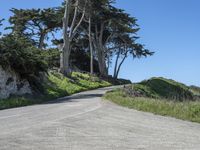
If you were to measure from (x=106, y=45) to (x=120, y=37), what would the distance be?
3974 millimetres

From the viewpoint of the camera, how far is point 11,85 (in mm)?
28188

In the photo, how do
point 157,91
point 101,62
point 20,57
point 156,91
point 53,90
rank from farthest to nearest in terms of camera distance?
1. point 101,62
2. point 157,91
3. point 156,91
4. point 53,90
5. point 20,57

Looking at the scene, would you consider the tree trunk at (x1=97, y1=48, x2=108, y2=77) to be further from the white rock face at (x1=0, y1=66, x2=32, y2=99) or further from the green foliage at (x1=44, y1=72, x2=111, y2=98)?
the white rock face at (x1=0, y1=66, x2=32, y2=99)

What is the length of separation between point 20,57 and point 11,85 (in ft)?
6.67

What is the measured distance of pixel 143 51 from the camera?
65.1 metres

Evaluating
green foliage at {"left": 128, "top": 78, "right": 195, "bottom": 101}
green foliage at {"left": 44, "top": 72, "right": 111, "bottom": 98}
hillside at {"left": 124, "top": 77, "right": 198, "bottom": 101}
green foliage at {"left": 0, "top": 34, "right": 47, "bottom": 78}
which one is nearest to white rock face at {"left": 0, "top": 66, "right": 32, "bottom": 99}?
green foliage at {"left": 0, "top": 34, "right": 47, "bottom": 78}

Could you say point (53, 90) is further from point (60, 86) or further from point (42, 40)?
point (42, 40)

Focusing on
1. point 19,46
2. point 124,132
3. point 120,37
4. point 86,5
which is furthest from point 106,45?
point 124,132

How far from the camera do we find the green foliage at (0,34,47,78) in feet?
92.9

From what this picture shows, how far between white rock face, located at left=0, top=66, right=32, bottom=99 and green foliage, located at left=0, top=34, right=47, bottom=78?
18.1 inches

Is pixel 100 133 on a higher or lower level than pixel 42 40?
→ lower

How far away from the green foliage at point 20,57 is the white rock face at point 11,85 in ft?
1.51

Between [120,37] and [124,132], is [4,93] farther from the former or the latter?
[120,37]

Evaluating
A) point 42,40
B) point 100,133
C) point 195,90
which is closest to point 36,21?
point 42,40
